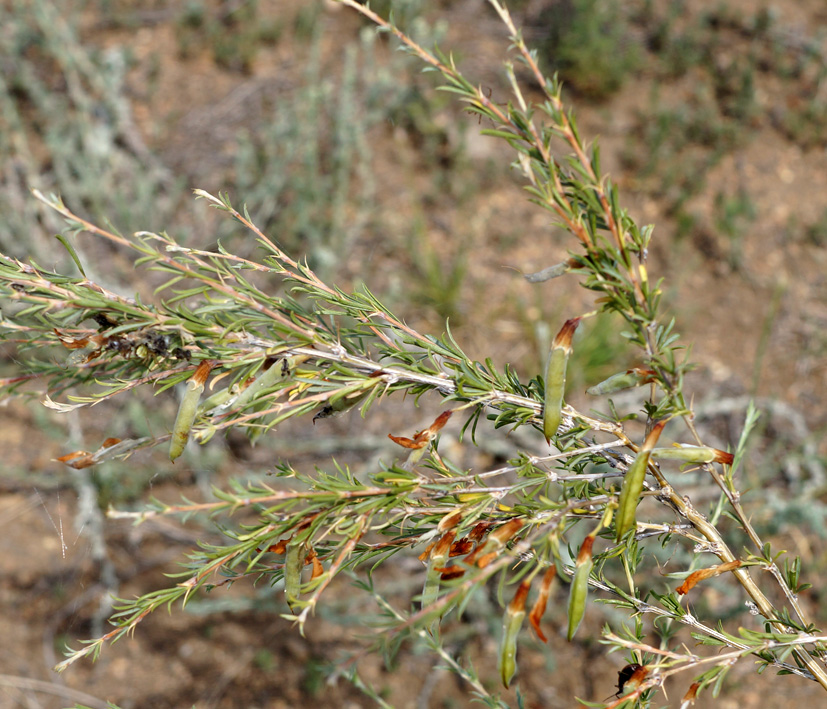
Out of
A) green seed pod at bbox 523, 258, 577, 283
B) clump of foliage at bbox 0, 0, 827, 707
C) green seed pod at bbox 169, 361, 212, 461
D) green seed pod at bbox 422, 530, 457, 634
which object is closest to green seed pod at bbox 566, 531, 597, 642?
clump of foliage at bbox 0, 0, 827, 707

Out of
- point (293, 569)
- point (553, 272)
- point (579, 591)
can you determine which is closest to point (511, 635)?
point (579, 591)

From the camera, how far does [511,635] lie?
0.59 meters

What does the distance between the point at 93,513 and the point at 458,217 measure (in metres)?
2.17

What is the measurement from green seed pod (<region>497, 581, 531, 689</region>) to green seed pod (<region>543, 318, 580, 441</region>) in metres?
0.17

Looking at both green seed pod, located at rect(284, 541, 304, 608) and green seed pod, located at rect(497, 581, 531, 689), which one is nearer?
green seed pod, located at rect(497, 581, 531, 689)

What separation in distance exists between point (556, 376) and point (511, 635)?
0.24 m

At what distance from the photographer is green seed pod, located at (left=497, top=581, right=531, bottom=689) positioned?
58cm

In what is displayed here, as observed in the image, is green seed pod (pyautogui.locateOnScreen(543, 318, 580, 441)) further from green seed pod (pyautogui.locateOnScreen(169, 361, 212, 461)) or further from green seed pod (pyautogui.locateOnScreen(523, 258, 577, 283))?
green seed pod (pyautogui.locateOnScreen(169, 361, 212, 461))

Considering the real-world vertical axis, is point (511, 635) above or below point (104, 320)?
below

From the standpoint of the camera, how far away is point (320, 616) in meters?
2.40

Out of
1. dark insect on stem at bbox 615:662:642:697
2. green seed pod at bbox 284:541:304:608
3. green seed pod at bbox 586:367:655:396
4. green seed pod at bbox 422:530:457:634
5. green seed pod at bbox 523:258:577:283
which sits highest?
green seed pod at bbox 523:258:577:283

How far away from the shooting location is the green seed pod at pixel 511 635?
58cm

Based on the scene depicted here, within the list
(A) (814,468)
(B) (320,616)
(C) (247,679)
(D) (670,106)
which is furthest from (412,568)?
(D) (670,106)

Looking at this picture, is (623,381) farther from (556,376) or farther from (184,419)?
(184,419)
